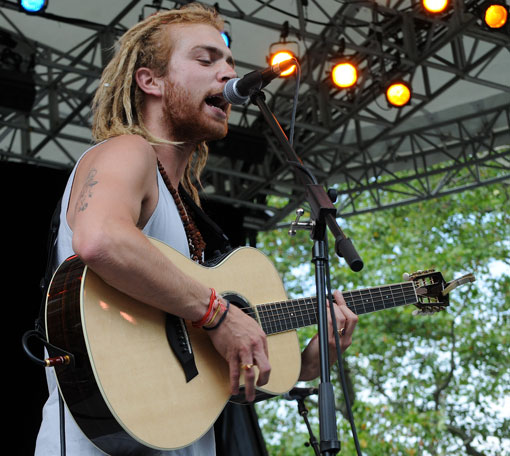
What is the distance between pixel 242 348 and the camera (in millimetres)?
1911

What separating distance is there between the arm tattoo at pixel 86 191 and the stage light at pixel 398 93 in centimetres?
571

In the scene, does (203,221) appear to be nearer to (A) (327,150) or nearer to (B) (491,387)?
(A) (327,150)

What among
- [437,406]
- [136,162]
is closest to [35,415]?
[136,162]

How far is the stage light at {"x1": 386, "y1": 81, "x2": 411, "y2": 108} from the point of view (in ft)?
23.6

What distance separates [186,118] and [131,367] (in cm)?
90

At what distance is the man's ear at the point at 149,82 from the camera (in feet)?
7.96

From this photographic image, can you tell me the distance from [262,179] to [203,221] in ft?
20.2

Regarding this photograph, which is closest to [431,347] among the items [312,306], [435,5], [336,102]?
[336,102]

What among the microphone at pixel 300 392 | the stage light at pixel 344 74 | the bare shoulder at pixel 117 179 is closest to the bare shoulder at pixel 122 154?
the bare shoulder at pixel 117 179

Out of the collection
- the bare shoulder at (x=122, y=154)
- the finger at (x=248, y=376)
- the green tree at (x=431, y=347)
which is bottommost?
the finger at (x=248, y=376)

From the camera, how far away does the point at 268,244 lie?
17.0m

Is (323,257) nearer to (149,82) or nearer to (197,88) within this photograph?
(197,88)

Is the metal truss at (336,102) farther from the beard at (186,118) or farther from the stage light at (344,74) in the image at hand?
the beard at (186,118)

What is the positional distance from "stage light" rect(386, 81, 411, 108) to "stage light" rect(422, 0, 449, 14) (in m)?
0.86
